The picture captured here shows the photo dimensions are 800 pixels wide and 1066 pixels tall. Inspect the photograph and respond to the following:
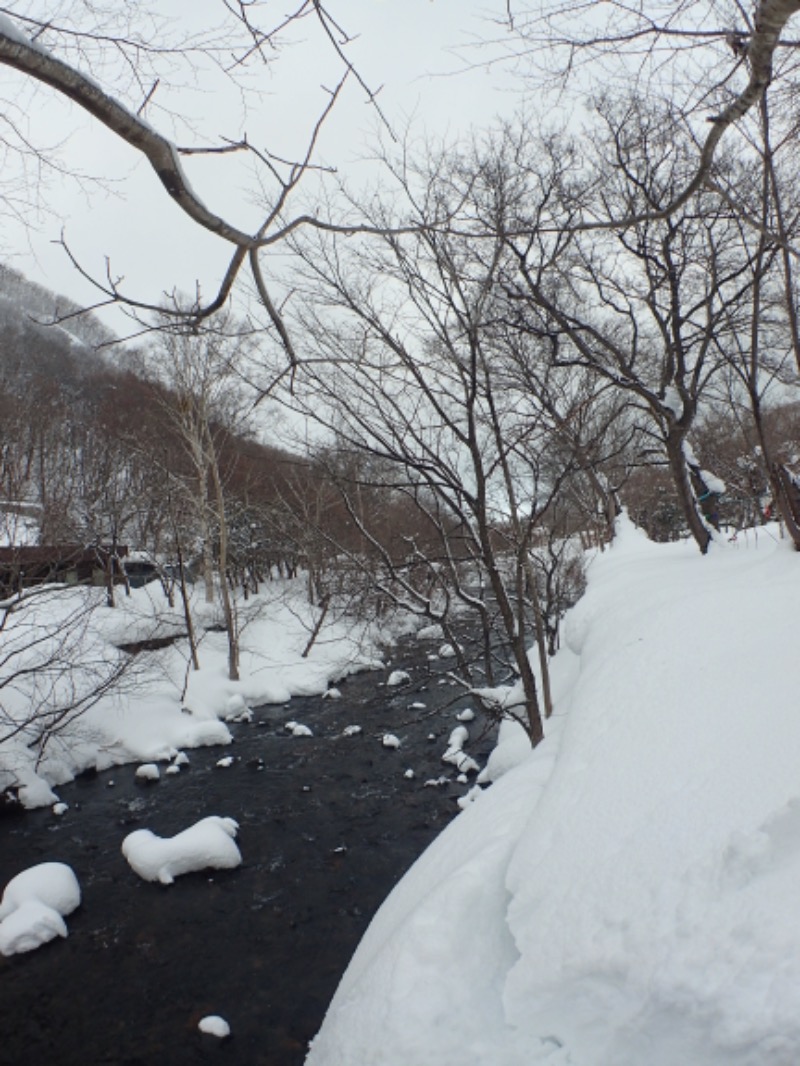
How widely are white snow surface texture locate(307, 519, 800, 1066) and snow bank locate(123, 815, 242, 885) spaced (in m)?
4.79

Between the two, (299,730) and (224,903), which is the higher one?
(299,730)

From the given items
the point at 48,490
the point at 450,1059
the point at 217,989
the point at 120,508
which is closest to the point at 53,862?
the point at 217,989

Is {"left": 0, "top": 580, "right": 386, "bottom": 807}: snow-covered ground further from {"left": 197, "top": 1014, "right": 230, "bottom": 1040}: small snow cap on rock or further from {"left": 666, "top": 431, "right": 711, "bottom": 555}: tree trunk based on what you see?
{"left": 666, "top": 431, "right": 711, "bottom": 555}: tree trunk

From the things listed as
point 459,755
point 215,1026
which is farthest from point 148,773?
point 215,1026

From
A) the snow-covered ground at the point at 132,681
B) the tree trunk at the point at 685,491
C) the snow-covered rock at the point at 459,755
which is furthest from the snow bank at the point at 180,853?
the tree trunk at the point at 685,491

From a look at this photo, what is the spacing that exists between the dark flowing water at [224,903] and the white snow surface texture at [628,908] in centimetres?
224

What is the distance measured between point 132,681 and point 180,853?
5726mm

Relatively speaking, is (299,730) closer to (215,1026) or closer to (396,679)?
(396,679)

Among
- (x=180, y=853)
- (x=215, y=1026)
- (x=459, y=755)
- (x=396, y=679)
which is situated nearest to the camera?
(x=215, y=1026)

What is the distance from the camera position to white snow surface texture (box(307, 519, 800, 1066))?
1.86 m

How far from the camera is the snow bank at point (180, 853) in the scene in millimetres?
7566

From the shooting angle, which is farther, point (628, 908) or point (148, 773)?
point (148, 773)

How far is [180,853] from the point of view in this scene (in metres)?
7.67

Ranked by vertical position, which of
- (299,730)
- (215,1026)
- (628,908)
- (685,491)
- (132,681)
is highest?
(685,491)
